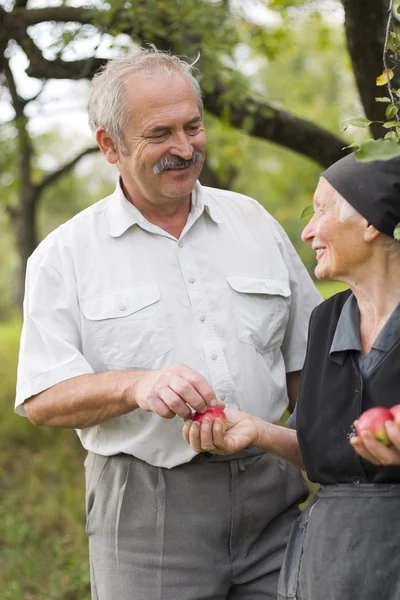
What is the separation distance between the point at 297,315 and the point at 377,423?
1212 mm

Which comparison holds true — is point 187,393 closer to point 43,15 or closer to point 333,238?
point 333,238

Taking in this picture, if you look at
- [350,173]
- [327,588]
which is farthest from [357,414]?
[350,173]

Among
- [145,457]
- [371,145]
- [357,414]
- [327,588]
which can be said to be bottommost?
[145,457]

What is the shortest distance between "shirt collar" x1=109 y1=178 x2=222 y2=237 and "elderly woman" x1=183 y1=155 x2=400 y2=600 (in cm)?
75

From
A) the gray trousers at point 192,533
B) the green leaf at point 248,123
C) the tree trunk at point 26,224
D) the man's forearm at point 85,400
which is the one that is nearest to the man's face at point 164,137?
Answer: the man's forearm at point 85,400

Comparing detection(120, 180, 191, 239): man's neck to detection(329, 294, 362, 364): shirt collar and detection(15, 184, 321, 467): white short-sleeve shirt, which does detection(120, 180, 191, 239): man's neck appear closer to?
detection(15, 184, 321, 467): white short-sleeve shirt

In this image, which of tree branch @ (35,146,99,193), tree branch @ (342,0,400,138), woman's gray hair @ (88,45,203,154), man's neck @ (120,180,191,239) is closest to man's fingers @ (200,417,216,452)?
man's neck @ (120,180,191,239)

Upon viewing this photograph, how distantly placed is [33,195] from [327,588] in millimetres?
6765

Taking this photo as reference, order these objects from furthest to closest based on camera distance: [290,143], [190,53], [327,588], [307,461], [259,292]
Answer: [290,143], [190,53], [259,292], [307,461], [327,588]

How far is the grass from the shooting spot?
220 inches

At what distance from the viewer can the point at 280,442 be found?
8.87 feet

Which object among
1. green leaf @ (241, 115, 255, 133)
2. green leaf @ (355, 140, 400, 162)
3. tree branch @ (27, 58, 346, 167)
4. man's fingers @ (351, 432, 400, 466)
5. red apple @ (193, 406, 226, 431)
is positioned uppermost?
green leaf @ (355, 140, 400, 162)

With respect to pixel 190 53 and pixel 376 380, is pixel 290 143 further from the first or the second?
pixel 376 380

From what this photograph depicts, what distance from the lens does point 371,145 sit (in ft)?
6.39
